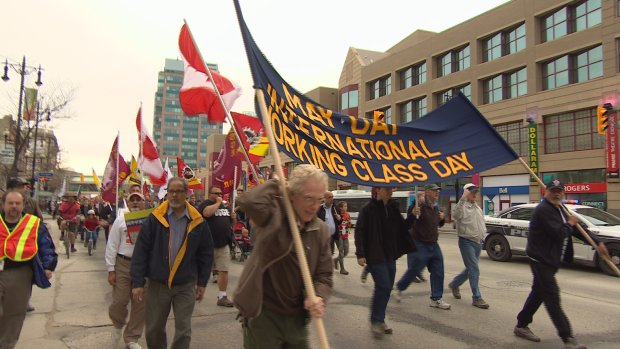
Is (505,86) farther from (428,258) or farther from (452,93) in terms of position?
(428,258)

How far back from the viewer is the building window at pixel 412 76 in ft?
126

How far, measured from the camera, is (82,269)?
1040cm

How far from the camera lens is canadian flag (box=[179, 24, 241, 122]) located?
6754 millimetres

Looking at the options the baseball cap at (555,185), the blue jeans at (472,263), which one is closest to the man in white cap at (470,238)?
the blue jeans at (472,263)

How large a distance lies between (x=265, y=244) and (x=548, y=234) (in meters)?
3.53

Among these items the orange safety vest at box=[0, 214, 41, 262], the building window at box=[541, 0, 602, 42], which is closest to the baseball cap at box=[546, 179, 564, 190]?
the orange safety vest at box=[0, 214, 41, 262]

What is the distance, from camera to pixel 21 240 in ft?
13.4

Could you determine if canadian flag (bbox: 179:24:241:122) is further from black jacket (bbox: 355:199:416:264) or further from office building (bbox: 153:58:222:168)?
office building (bbox: 153:58:222:168)

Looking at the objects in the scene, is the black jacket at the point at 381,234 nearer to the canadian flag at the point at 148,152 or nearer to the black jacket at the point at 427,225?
the black jacket at the point at 427,225

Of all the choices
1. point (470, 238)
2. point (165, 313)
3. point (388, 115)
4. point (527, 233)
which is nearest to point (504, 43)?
point (388, 115)

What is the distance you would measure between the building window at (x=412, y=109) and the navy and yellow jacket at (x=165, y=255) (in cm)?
3555

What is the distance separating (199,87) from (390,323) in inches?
180

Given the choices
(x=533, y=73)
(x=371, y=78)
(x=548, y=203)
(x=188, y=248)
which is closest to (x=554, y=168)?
(x=533, y=73)

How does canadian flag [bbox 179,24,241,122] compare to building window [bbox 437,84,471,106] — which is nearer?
canadian flag [bbox 179,24,241,122]
